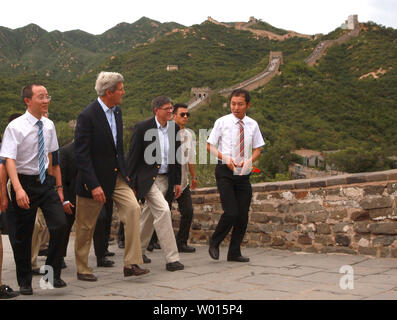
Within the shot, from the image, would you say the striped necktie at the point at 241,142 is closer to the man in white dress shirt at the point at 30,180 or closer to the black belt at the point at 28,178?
the man in white dress shirt at the point at 30,180

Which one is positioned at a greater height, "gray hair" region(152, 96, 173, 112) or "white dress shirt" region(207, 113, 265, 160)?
"gray hair" region(152, 96, 173, 112)

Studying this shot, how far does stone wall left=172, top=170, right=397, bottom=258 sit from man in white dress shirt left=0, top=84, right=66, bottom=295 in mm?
2840

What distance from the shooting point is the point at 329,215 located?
19.4 ft

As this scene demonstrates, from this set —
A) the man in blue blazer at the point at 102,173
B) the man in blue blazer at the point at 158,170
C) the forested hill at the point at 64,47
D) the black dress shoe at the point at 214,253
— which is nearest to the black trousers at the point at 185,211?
the man in blue blazer at the point at 158,170

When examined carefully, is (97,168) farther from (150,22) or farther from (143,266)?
(150,22)

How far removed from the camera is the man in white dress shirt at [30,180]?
4.26m

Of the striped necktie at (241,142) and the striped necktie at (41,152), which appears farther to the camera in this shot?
the striped necktie at (241,142)

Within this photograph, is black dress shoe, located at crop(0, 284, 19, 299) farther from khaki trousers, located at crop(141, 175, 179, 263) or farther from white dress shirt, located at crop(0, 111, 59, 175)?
khaki trousers, located at crop(141, 175, 179, 263)

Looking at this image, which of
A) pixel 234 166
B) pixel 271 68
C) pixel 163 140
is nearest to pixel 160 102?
pixel 163 140

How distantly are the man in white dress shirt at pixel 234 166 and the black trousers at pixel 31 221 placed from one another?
1752 millimetres

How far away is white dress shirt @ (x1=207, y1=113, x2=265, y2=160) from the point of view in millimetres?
5570

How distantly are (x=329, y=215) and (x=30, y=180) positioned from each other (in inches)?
125

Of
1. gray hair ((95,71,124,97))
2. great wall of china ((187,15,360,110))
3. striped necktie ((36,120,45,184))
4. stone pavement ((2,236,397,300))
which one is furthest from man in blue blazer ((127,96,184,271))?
great wall of china ((187,15,360,110))
